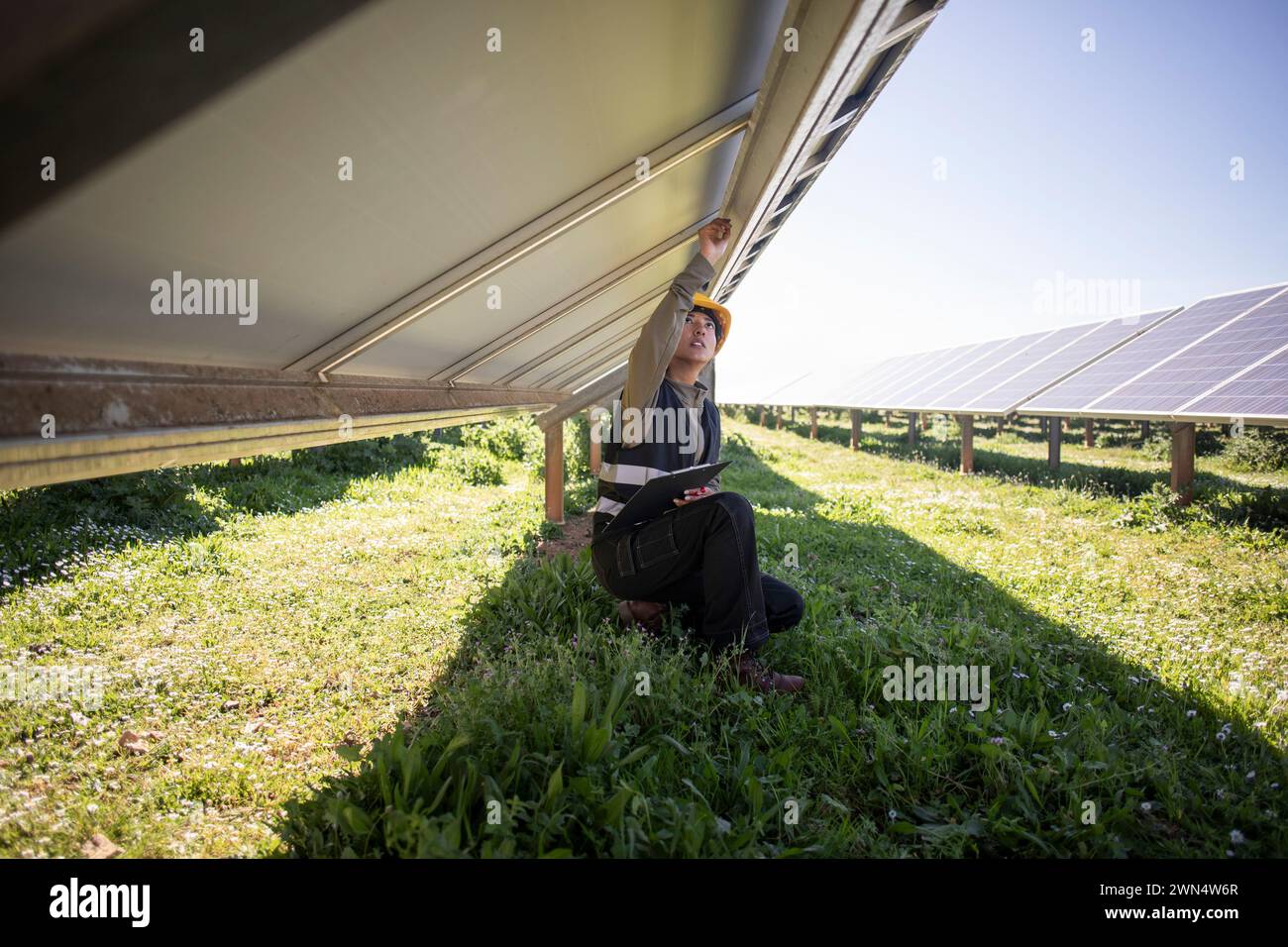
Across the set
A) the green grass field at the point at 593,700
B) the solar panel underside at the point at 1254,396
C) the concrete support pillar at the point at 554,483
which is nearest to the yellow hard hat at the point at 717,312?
the green grass field at the point at 593,700

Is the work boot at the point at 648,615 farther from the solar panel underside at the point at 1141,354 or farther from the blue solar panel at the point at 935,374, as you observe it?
the blue solar panel at the point at 935,374

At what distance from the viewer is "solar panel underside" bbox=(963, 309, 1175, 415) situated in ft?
36.9

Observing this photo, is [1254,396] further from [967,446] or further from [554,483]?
[554,483]

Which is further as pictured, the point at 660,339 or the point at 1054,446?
the point at 1054,446

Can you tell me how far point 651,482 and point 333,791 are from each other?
1692 millimetres

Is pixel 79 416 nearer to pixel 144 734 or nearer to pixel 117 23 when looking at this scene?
pixel 117 23

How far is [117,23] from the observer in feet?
3.44

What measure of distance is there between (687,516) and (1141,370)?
32.6ft

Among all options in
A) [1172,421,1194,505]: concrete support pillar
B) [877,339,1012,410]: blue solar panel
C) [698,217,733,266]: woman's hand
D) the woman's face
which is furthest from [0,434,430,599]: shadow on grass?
[877,339,1012,410]: blue solar panel

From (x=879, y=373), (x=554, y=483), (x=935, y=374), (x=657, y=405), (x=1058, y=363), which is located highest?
(x=879, y=373)

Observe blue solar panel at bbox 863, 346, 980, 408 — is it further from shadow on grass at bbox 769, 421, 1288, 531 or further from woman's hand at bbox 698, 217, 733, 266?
woman's hand at bbox 698, 217, 733, 266

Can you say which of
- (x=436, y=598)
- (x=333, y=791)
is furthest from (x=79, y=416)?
(x=436, y=598)

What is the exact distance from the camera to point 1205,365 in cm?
870

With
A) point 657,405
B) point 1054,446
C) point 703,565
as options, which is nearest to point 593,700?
point 703,565
